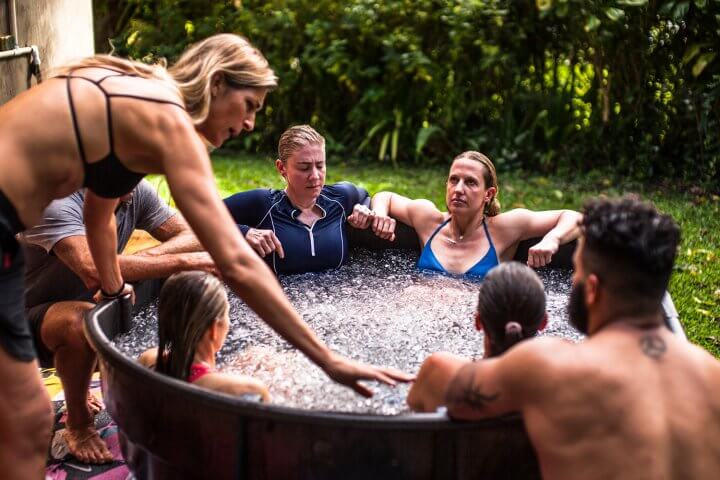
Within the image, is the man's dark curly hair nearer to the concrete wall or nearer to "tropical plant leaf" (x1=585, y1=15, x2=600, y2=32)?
the concrete wall

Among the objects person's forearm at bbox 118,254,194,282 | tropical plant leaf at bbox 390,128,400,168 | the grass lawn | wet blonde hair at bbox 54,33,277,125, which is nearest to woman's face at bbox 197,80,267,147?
wet blonde hair at bbox 54,33,277,125

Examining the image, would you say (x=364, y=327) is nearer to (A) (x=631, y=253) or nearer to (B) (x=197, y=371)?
(B) (x=197, y=371)

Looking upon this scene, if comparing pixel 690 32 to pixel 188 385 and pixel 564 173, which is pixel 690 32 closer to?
pixel 564 173

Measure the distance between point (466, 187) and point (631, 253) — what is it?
6.77ft

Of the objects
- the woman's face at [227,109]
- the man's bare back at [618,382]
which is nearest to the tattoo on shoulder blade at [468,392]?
the man's bare back at [618,382]

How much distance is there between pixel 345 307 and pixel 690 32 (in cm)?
488

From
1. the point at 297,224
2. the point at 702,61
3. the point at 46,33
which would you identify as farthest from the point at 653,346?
the point at 702,61

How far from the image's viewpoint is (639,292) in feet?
5.83

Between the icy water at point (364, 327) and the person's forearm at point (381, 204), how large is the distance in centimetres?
31

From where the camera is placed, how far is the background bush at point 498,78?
7.23m

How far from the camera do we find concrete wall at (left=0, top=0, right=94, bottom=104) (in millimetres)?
4094

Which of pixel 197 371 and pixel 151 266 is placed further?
pixel 151 266

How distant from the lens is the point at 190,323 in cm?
232

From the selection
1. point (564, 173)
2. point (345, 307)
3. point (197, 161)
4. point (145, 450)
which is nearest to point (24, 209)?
point (197, 161)
